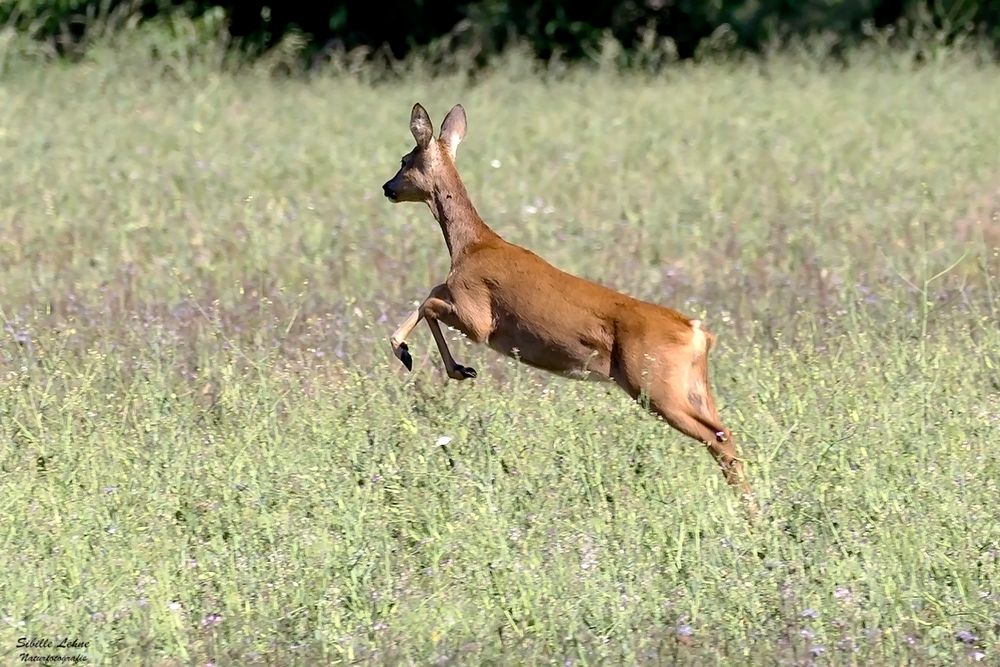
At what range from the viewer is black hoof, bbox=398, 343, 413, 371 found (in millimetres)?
6570

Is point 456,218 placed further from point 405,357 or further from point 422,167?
point 405,357

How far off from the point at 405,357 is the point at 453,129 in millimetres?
1430

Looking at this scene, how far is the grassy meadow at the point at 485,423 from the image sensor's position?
186 inches

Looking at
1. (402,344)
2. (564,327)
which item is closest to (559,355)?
(564,327)

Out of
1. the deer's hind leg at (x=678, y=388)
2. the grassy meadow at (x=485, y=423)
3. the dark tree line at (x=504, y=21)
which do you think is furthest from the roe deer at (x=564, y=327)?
the dark tree line at (x=504, y=21)

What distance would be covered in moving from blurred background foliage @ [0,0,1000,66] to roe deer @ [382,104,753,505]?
1076 centimetres

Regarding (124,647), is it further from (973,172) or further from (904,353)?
(973,172)

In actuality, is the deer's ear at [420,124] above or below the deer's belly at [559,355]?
above

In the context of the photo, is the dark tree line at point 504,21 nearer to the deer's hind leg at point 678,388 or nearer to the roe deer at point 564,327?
the roe deer at point 564,327

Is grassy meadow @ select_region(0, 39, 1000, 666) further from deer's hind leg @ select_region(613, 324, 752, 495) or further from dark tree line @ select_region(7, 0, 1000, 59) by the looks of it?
dark tree line @ select_region(7, 0, 1000, 59)

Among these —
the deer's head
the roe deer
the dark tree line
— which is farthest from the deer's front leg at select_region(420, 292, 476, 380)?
the dark tree line

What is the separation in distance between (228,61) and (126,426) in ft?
35.4

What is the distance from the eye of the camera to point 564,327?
6.52 m

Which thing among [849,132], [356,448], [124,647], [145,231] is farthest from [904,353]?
[849,132]
